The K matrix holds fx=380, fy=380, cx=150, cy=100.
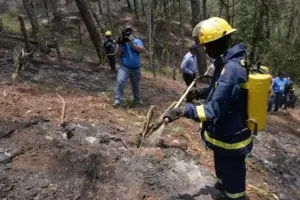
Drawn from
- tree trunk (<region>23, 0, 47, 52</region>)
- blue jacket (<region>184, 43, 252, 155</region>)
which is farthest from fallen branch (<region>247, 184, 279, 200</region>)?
tree trunk (<region>23, 0, 47, 52</region>)

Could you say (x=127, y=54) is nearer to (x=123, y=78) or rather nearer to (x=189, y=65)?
(x=123, y=78)

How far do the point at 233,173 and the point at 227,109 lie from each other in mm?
858

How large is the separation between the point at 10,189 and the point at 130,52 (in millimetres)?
4030

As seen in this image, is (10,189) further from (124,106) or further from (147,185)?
(124,106)

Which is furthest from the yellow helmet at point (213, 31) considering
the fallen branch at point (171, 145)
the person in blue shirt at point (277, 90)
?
the person in blue shirt at point (277, 90)

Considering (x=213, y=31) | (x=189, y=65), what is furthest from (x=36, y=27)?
(x=213, y=31)

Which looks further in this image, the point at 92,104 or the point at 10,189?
the point at 92,104

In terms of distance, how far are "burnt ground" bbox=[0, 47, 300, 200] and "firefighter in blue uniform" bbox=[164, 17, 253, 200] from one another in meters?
0.80

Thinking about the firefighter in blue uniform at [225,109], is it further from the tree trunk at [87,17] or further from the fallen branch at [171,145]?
the tree trunk at [87,17]

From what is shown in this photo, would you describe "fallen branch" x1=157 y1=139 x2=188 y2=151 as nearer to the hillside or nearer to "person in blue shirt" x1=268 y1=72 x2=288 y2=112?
the hillside

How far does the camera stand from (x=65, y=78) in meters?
9.83

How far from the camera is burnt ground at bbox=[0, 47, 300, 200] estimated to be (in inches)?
179

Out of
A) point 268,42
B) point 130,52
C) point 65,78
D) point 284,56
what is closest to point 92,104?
point 130,52

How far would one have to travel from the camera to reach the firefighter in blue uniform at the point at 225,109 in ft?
12.2
